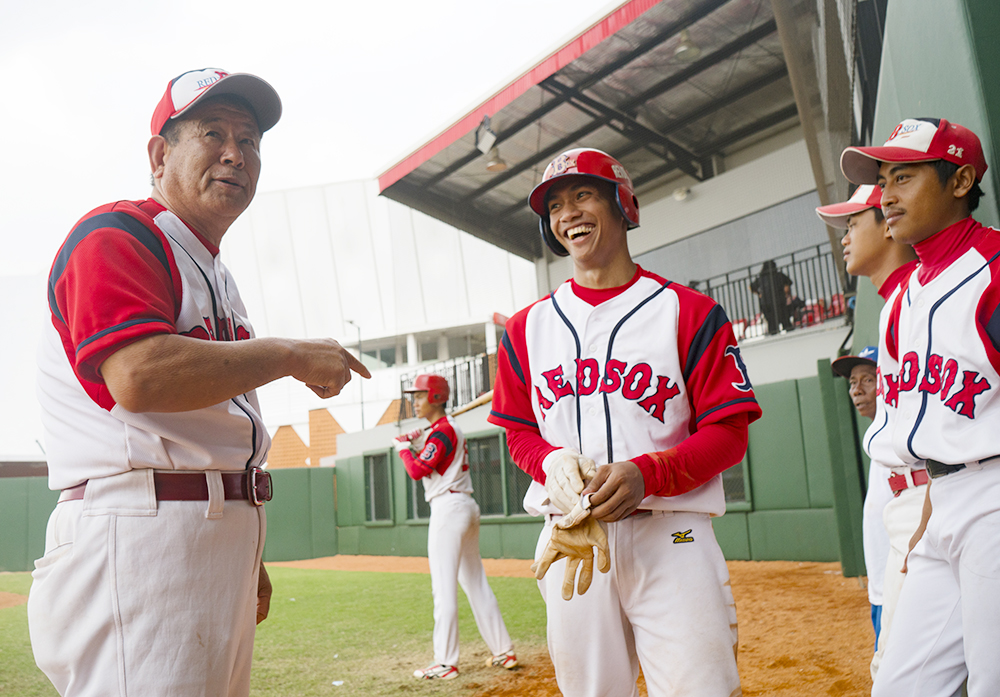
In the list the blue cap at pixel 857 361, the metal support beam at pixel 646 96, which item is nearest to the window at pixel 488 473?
the metal support beam at pixel 646 96

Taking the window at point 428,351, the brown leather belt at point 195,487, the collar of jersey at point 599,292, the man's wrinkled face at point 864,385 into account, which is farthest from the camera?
the window at point 428,351

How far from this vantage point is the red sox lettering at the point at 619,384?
2.05m

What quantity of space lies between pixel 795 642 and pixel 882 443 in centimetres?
307

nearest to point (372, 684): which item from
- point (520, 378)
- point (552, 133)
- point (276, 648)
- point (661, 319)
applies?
point (276, 648)

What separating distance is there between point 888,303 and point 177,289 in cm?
225

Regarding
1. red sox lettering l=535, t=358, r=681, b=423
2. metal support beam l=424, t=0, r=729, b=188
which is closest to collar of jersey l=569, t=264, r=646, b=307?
red sox lettering l=535, t=358, r=681, b=423

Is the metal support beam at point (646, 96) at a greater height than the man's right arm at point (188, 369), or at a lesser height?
greater

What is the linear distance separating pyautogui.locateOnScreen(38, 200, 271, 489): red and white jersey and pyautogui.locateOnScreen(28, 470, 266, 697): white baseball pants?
7 cm

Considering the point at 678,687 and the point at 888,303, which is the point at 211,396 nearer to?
the point at 678,687

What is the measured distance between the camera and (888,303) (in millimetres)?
2506

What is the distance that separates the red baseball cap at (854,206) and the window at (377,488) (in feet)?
49.7

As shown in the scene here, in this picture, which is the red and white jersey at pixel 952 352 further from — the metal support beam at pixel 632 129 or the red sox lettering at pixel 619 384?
the metal support beam at pixel 632 129

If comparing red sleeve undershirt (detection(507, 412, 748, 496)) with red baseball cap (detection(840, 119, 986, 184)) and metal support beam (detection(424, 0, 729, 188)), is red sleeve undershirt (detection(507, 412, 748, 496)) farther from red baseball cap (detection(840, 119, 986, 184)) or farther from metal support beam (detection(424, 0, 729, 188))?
metal support beam (detection(424, 0, 729, 188))

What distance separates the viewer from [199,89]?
5.82 ft
